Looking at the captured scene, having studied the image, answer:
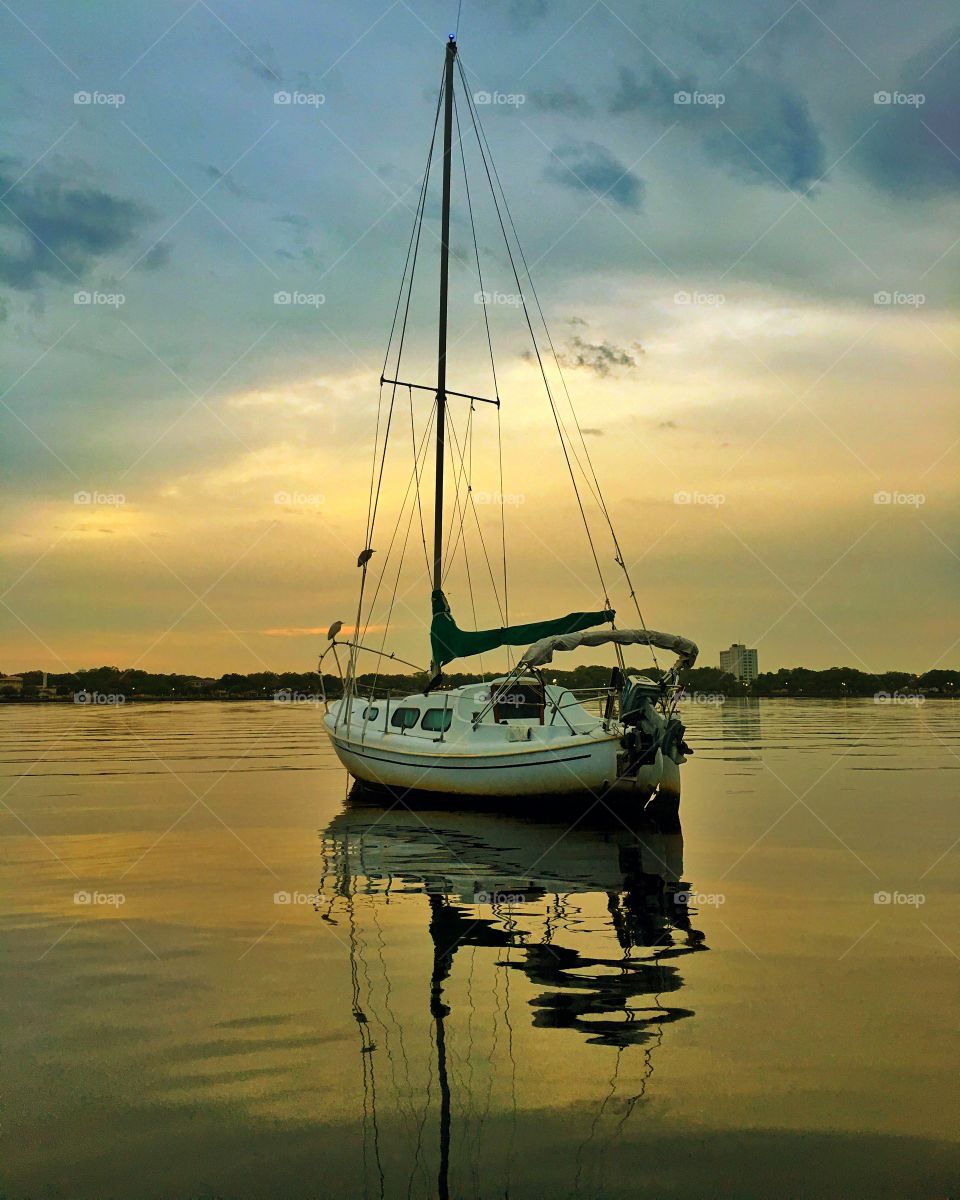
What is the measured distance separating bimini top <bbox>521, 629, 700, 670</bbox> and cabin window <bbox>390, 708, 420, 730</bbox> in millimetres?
4450

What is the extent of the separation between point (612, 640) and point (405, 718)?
629 centimetres

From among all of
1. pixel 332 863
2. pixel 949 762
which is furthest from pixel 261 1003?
pixel 949 762

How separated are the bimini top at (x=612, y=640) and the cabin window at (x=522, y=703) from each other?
6.41ft

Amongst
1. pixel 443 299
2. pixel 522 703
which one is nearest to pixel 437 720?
pixel 522 703

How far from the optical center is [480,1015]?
31.7ft

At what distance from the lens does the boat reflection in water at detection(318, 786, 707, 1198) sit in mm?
7820

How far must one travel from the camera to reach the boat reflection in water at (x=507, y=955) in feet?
25.7

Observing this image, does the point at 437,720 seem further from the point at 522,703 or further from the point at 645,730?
the point at 645,730

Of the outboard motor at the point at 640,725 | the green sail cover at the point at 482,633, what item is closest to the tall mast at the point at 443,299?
the green sail cover at the point at 482,633

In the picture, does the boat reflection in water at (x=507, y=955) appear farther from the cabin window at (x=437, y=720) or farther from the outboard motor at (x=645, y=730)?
the cabin window at (x=437, y=720)

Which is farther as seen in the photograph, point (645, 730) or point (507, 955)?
point (645, 730)

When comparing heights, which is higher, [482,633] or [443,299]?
[443,299]

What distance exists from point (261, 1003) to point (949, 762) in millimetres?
36655

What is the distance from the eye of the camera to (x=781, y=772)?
3725 cm
